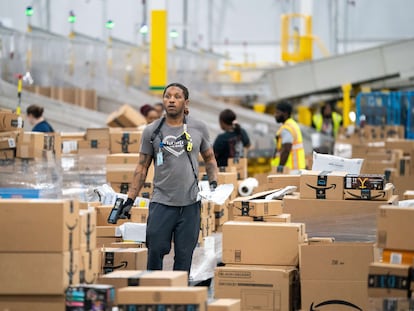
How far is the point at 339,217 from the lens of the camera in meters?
8.95

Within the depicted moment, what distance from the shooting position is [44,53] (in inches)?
834

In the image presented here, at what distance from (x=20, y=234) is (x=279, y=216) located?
2888 mm

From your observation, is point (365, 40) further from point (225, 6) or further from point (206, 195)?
point (206, 195)

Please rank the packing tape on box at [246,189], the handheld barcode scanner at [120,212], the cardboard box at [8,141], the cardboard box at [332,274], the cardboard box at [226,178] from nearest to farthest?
the cardboard box at [332,274] < the handheld barcode scanner at [120,212] < the cardboard box at [8,141] < the cardboard box at [226,178] < the packing tape on box at [246,189]

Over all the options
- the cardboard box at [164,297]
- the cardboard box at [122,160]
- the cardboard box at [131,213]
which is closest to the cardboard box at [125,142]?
the cardboard box at [122,160]

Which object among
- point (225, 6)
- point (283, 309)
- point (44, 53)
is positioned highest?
point (225, 6)

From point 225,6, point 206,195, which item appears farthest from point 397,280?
point 225,6

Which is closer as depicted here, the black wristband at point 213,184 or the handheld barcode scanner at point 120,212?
the handheld barcode scanner at point 120,212

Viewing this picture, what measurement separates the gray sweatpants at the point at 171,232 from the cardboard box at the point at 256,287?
32 cm

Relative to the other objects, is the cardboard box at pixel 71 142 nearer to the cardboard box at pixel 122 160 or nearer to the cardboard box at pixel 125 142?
the cardboard box at pixel 125 142

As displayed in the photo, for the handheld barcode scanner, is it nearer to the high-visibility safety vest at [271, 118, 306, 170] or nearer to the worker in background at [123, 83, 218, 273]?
the worker in background at [123, 83, 218, 273]

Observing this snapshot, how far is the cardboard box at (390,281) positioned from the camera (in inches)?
257

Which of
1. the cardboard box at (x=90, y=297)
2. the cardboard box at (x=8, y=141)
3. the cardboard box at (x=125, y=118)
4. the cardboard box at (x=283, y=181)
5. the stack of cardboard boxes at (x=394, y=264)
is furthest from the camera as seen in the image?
the cardboard box at (x=125, y=118)

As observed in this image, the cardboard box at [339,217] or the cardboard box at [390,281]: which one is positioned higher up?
the cardboard box at [339,217]
